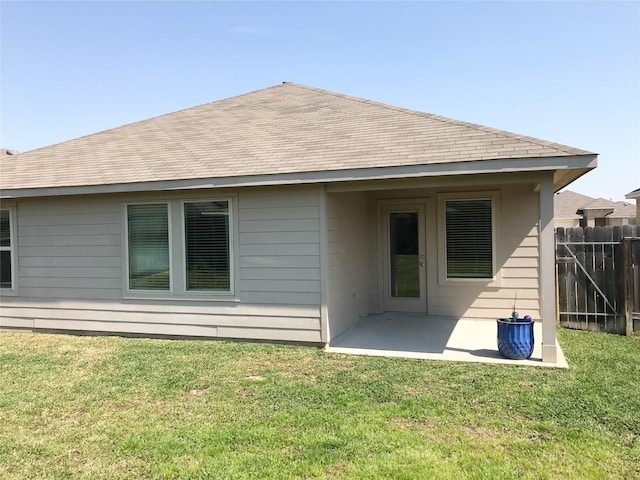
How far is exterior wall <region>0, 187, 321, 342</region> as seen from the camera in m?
6.57

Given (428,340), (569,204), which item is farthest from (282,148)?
(569,204)

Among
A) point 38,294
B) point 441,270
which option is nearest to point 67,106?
point 38,294

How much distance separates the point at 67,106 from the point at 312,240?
408 inches

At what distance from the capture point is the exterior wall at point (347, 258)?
674 centimetres

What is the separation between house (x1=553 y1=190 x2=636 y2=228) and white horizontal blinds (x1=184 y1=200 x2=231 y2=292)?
847 inches

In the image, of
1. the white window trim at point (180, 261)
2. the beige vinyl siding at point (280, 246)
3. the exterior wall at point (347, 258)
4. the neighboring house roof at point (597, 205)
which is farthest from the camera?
the neighboring house roof at point (597, 205)

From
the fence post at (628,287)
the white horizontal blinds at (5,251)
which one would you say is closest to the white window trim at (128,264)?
the white horizontal blinds at (5,251)

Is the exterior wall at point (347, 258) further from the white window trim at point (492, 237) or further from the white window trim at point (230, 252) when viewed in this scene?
the white window trim at point (230, 252)

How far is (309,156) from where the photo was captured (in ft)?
21.7

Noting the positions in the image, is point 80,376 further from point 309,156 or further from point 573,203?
point 573,203

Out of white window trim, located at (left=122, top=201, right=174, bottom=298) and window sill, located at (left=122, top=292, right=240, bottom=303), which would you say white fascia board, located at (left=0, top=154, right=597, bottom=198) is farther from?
window sill, located at (left=122, top=292, right=240, bottom=303)

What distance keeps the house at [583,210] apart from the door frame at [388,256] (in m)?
18.2

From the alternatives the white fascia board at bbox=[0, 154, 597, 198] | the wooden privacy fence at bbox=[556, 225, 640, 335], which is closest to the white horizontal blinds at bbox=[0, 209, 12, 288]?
the white fascia board at bbox=[0, 154, 597, 198]

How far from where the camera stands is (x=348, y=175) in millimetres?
6023
